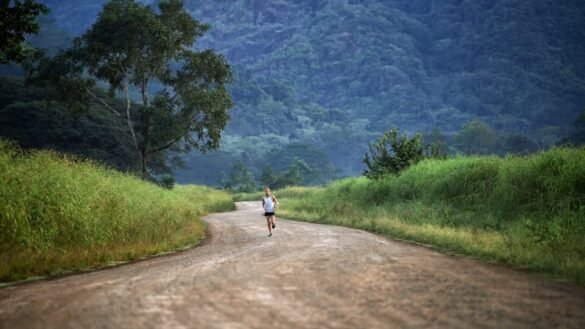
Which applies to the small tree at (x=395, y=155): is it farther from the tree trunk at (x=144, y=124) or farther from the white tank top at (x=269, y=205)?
the tree trunk at (x=144, y=124)

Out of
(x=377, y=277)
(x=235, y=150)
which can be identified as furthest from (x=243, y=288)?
(x=235, y=150)

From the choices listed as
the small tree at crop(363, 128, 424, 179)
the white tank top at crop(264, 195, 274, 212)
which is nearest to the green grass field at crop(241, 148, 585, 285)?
the small tree at crop(363, 128, 424, 179)

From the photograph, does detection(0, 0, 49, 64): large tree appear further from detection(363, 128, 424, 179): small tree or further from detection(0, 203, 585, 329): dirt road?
Result: detection(363, 128, 424, 179): small tree

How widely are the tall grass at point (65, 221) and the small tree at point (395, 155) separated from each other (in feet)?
54.6

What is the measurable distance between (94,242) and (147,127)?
24.0 meters

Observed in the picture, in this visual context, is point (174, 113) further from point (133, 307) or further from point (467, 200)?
point (133, 307)

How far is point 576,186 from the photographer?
53.1 ft

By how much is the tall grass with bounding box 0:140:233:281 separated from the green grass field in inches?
355

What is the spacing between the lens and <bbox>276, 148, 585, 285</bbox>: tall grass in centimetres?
1186

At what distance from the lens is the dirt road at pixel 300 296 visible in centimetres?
623

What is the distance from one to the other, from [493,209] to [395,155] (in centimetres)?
1274

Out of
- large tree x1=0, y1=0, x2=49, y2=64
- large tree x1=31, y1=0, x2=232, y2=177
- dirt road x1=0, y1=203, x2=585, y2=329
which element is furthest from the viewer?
large tree x1=31, y1=0, x2=232, y2=177

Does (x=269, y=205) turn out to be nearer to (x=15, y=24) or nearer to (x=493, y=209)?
(x=493, y=209)

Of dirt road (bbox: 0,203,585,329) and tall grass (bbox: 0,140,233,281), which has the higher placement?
tall grass (bbox: 0,140,233,281)
